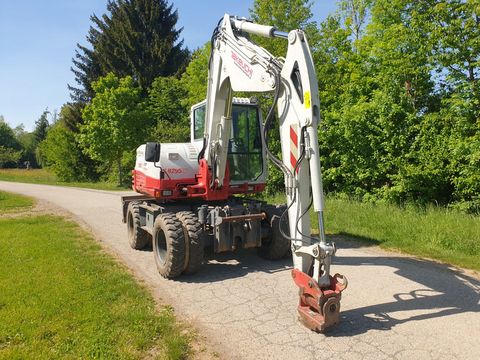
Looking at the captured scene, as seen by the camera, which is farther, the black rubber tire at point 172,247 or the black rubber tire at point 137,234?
the black rubber tire at point 137,234

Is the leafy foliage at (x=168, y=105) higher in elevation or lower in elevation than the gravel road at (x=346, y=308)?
higher

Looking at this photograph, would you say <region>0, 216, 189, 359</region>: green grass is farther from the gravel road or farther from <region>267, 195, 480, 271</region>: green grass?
<region>267, 195, 480, 271</region>: green grass

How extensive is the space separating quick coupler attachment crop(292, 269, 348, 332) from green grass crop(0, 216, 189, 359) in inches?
52.3

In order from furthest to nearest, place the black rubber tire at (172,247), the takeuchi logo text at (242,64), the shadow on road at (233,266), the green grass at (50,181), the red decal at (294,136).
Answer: the green grass at (50,181)
the shadow on road at (233,266)
the black rubber tire at (172,247)
the takeuchi logo text at (242,64)
the red decal at (294,136)

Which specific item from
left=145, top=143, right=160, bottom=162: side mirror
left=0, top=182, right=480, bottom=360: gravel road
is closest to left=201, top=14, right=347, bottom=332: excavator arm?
left=0, top=182, right=480, bottom=360: gravel road

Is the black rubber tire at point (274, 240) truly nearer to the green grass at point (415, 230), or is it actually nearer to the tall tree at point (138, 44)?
the green grass at point (415, 230)

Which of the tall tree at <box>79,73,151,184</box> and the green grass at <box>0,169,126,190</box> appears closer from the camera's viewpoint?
the tall tree at <box>79,73,151,184</box>

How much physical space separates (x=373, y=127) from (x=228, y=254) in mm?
7140

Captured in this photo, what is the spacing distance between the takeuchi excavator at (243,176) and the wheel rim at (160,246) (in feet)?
0.06

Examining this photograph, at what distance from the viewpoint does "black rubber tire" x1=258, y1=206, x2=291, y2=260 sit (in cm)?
666

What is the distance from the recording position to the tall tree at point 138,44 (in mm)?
32438

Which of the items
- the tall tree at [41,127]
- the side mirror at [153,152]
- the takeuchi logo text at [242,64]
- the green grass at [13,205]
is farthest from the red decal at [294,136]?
the tall tree at [41,127]

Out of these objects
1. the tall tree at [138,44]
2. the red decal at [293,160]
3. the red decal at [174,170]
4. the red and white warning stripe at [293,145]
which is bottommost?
the red decal at [174,170]

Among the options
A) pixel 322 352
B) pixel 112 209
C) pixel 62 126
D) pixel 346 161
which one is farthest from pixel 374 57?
pixel 62 126
